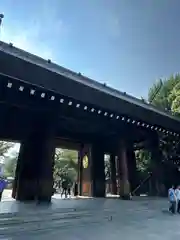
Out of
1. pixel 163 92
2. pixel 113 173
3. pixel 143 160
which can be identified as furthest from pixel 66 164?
pixel 163 92

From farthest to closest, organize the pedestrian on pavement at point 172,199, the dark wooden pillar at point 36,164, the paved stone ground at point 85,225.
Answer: the dark wooden pillar at point 36,164
the pedestrian on pavement at point 172,199
the paved stone ground at point 85,225

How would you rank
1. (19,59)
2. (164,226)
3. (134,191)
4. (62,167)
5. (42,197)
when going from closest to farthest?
(164,226) → (19,59) → (42,197) → (134,191) → (62,167)

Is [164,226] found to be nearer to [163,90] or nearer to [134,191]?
[134,191]

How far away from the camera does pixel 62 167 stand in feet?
92.0

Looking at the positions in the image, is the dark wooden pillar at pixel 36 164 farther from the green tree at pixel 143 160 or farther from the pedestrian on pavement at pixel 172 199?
the green tree at pixel 143 160

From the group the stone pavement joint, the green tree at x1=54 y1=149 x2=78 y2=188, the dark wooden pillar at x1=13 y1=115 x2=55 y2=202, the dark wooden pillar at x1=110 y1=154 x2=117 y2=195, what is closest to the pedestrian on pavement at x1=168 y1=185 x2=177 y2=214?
the stone pavement joint

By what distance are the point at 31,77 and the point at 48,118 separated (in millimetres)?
2833

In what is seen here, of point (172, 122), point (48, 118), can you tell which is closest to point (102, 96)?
point (48, 118)

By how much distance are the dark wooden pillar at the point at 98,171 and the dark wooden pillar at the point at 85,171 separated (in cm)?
24

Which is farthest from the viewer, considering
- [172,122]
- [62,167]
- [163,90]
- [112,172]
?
[62,167]

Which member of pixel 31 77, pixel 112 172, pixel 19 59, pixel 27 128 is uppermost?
pixel 19 59

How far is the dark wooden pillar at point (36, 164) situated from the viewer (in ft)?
30.8

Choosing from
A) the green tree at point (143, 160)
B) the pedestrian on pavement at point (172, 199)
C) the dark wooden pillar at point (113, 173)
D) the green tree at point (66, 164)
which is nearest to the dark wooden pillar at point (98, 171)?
the dark wooden pillar at point (113, 173)

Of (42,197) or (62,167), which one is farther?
(62,167)
